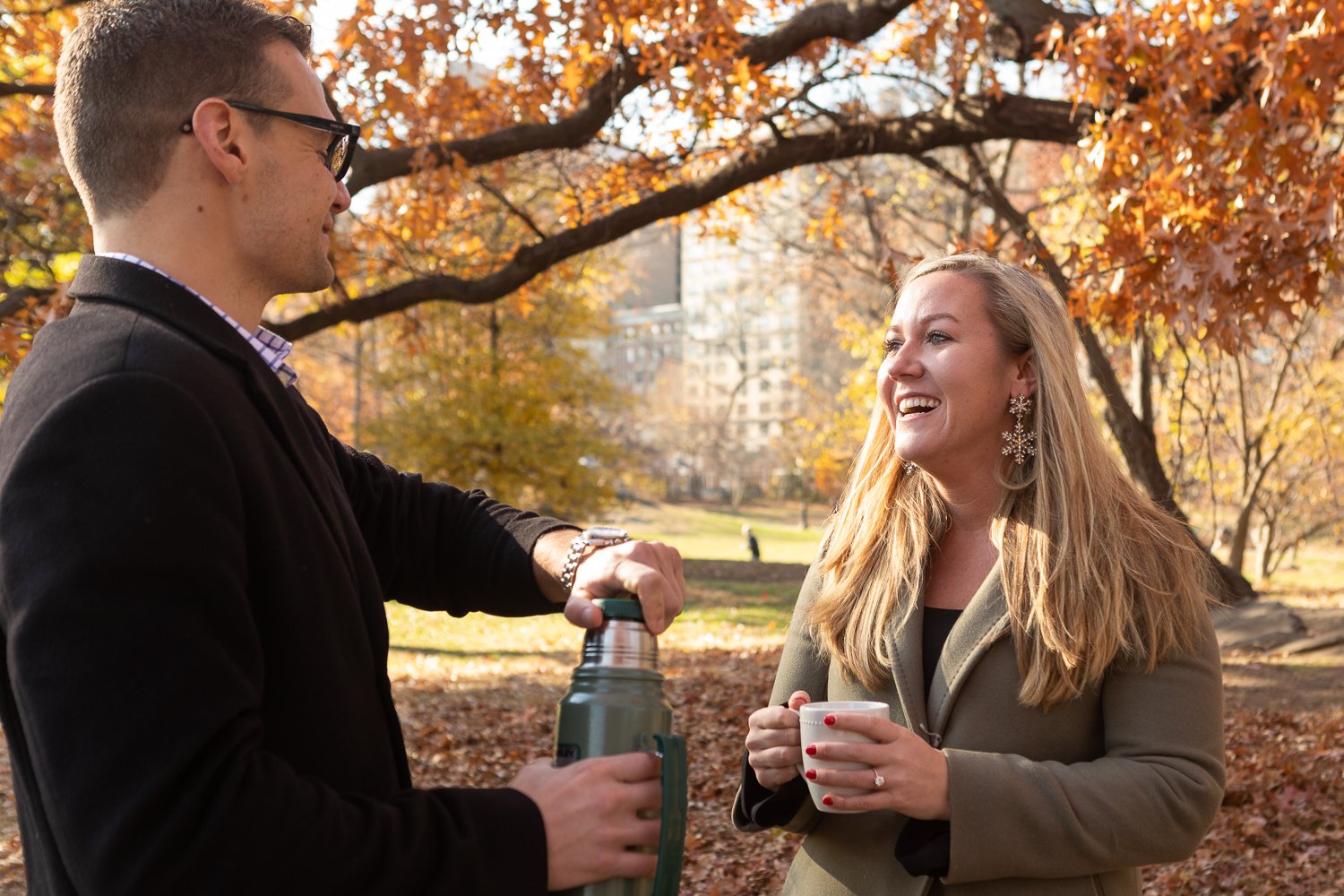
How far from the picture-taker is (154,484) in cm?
142

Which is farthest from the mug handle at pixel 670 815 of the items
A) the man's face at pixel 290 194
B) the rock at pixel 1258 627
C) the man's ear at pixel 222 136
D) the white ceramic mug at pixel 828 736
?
the rock at pixel 1258 627

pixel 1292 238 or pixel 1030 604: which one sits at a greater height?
pixel 1292 238

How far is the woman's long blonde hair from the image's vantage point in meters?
2.48

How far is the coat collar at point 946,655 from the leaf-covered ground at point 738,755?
3172 millimetres

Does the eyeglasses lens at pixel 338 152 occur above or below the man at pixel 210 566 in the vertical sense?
above

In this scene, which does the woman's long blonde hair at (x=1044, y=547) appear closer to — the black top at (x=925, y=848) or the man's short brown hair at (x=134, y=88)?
the black top at (x=925, y=848)

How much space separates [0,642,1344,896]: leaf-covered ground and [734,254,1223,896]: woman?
306 cm

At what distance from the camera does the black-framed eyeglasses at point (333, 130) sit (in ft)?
5.97

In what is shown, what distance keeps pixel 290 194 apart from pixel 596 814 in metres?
1.08

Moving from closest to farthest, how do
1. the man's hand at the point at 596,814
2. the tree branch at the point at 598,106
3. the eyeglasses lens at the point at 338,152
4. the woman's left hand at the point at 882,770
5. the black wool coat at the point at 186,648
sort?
the black wool coat at the point at 186,648, the man's hand at the point at 596,814, the eyeglasses lens at the point at 338,152, the woman's left hand at the point at 882,770, the tree branch at the point at 598,106

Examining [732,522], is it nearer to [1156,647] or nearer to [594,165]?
[594,165]

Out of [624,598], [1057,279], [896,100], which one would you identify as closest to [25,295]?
[624,598]

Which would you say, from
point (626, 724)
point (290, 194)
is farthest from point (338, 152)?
point (626, 724)

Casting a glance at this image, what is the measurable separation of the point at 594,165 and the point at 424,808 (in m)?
11.0
